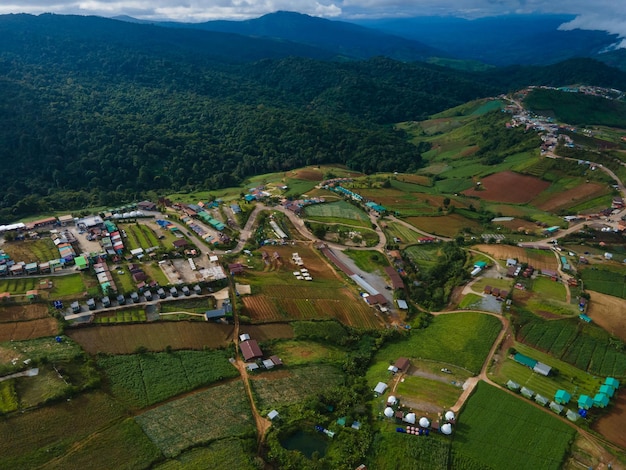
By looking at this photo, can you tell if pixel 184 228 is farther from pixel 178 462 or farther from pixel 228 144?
pixel 228 144

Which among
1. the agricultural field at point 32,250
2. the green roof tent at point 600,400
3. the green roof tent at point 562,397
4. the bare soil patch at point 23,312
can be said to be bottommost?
the green roof tent at point 562,397

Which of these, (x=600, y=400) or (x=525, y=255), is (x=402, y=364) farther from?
(x=525, y=255)

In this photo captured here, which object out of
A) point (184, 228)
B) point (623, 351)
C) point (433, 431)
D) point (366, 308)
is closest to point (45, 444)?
point (433, 431)

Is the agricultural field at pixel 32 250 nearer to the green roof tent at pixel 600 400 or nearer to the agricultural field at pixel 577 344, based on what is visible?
the agricultural field at pixel 577 344

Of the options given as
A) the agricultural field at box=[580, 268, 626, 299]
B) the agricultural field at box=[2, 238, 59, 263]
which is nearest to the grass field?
the agricultural field at box=[580, 268, 626, 299]

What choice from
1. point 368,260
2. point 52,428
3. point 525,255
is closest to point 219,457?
point 52,428

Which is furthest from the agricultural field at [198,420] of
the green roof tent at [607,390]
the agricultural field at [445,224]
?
the agricultural field at [445,224]
